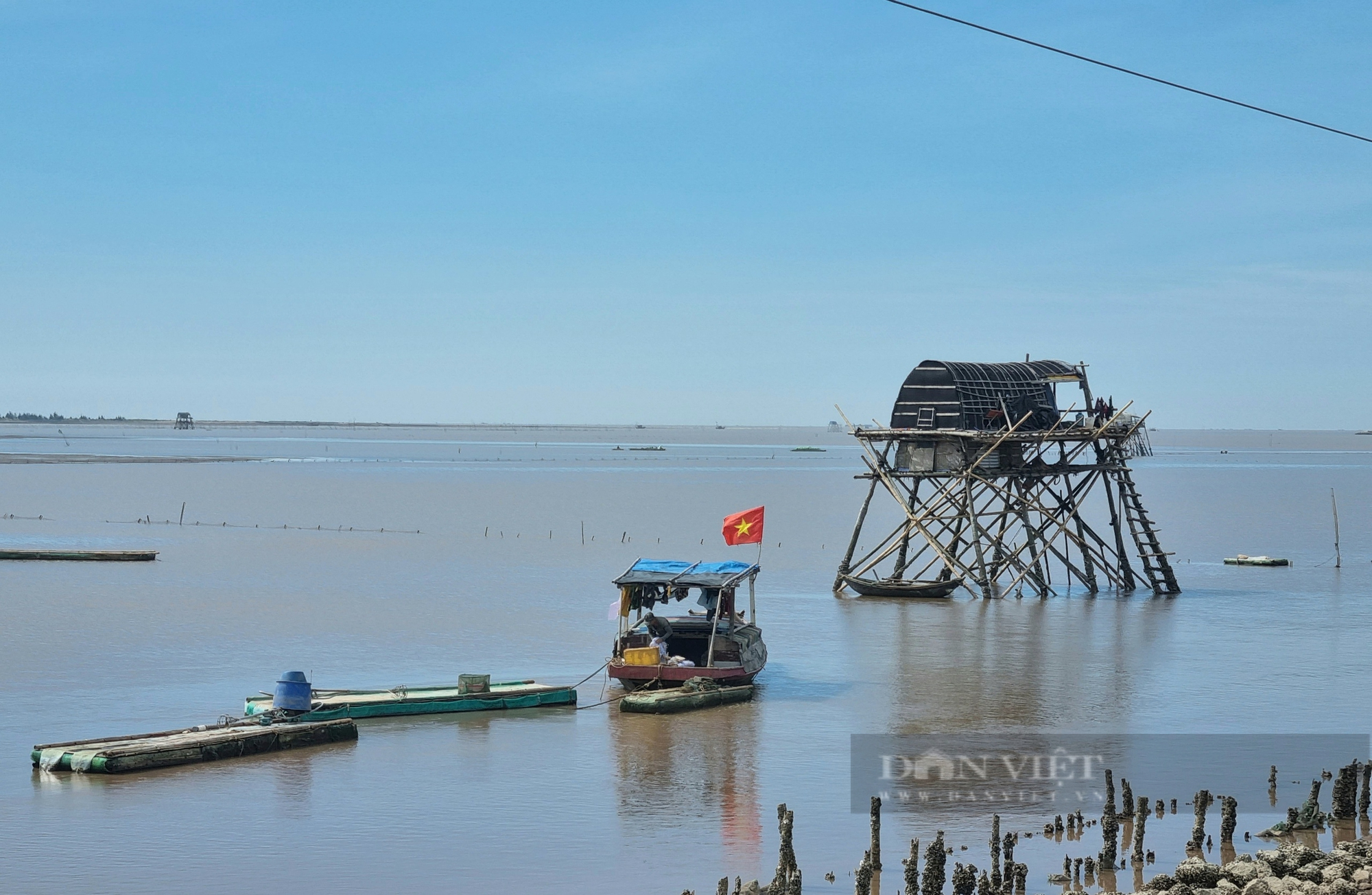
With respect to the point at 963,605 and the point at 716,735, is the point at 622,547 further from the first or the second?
the point at 716,735

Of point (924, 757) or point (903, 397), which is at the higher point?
point (903, 397)

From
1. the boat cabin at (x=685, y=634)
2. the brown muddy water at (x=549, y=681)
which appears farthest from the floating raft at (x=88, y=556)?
the boat cabin at (x=685, y=634)

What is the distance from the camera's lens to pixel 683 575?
A: 1112 inches

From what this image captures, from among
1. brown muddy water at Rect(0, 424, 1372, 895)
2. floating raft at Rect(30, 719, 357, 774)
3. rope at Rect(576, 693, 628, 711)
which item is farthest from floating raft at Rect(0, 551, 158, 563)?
floating raft at Rect(30, 719, 357, 774)

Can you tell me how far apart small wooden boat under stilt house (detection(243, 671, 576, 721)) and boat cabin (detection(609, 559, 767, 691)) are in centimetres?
158

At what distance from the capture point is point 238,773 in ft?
70.7

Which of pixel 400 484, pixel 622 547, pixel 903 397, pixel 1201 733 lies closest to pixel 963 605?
pixel 903 397

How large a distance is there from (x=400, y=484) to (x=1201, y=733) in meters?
95.2

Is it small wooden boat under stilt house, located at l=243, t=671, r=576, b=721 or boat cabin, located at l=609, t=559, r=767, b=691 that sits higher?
boat cabin, located at l=609, t=559, r=767, b=691

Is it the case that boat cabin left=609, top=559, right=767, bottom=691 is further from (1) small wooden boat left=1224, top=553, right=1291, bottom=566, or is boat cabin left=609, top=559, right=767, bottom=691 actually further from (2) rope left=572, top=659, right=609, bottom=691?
(1) small wooden boat left=1224, top=553, right=1291, bottom=566

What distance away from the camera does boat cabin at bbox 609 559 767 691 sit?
27.5m

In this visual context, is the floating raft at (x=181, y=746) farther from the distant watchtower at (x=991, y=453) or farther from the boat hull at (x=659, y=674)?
the distant watchtower at (x=991, y=453)

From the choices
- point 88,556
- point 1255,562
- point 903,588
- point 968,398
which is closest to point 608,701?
point 903,588

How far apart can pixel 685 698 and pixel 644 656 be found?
1.53 meters
